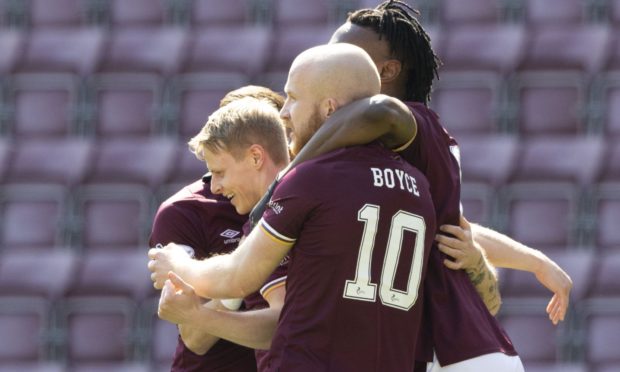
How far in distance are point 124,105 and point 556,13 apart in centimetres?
283

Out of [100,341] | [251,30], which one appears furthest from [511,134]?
[100,341]

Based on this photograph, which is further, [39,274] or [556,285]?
[39,274]

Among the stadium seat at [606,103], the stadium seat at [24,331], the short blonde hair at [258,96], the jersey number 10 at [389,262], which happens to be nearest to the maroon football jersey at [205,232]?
the short blonde hair at [258,96]

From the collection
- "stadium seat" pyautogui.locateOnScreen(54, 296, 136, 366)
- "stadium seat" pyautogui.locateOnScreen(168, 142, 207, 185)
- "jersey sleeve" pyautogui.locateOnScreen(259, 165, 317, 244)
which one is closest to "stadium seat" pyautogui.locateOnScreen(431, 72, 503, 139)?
"stadium seat" pyautogui.locateOnScreen(168, 142, 207, 185)

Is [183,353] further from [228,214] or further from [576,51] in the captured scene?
[576,51]

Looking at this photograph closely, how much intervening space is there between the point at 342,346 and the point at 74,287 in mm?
5175

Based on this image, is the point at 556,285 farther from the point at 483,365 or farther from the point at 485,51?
the point at 485,51

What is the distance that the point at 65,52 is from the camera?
8.61 meters

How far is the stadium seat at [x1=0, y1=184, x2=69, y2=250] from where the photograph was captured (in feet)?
26.2

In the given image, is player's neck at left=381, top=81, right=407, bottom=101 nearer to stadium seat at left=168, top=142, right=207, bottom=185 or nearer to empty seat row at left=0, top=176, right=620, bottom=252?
empty seat row at left=0, top=176, right=620, bottom=252

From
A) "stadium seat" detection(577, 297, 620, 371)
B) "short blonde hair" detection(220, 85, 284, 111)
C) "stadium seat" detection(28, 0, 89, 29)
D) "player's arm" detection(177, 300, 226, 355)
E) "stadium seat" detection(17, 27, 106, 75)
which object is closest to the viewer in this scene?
"player's arm" detection(177, 300, 226, 355)

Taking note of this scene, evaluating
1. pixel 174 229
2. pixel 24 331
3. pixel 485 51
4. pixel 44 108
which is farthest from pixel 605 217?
pixel 174 229

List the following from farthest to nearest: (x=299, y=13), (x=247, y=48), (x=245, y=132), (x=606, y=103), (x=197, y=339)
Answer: (x=299, y=13)
(x=247, y=48)
(x=606, y=103)
(x=197, y=339)
(x=245, y=132)

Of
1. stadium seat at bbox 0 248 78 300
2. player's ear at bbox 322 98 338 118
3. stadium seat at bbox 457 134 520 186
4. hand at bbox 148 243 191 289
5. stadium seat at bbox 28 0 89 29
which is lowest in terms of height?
stadium seat at bbox 0 248 78 300
